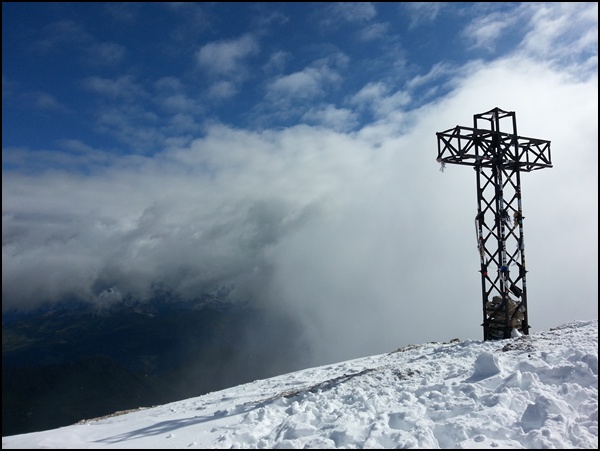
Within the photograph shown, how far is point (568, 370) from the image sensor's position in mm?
9023

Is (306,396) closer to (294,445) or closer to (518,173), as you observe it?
(294,445)

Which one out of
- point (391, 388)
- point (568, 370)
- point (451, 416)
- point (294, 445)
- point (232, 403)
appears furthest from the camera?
Answer: point (232, 403)

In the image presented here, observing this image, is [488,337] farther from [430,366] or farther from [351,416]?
[351,416]

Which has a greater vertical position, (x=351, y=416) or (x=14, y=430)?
(x=351, y=416)

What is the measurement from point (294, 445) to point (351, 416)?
4.69ft

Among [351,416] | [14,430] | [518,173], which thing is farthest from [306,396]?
[14,430]

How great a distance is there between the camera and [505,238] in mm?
16078

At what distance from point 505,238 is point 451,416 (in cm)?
979

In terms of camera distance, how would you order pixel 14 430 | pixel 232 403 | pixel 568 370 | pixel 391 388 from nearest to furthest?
pixel 568 370, pixel 391 388, pixel 232 403, pixel 14 430

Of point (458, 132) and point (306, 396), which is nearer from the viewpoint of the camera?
point (306, 396)

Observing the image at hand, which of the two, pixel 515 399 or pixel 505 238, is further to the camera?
pixel 505 238

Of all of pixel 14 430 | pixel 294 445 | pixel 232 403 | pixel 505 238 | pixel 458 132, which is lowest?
pixel 14 430

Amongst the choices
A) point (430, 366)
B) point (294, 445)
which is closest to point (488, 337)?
point (430, 366)

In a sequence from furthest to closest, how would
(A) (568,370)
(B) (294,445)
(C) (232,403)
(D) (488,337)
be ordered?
(D) (488,337) → (C) (232,403) → (A) (568,370) → (B) (294,445)
